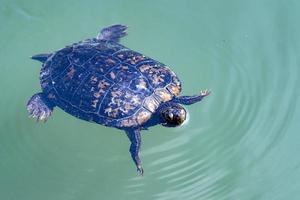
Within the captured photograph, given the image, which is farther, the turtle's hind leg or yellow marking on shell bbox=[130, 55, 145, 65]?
the turtle's hind leg

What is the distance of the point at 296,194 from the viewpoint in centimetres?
424

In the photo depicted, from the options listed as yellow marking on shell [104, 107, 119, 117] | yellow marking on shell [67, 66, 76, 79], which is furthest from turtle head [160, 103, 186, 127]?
yellow marking on shell [67, 66, 76, 79]

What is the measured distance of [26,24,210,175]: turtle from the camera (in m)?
4.20

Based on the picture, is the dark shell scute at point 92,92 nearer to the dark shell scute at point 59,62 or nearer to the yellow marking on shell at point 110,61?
the yellow marking on shell at point 110,61

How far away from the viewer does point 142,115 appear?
423 cm

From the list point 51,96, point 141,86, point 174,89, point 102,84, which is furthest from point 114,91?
point 51,96

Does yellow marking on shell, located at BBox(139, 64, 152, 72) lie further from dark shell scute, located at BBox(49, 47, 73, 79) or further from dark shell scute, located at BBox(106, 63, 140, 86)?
dark shell scute, located at BBox(49, 47, 73, 79)

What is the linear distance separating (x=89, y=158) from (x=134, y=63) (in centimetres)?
113

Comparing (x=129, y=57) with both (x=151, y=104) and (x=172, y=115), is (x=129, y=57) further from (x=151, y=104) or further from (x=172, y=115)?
(x=172, y=115)

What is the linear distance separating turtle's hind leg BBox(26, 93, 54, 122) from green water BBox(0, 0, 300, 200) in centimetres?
27

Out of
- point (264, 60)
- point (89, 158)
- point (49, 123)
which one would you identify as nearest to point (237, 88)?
point (264, 60)

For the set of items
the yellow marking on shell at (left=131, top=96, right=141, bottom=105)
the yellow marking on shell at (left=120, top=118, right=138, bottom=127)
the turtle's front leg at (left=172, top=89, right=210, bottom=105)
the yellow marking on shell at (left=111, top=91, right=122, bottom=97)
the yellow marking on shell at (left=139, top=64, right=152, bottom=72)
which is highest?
the yellow marking on shell at (left=139, top=64, right=152, bottom=72)

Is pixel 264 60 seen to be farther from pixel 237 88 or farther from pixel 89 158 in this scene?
pixel 89 158

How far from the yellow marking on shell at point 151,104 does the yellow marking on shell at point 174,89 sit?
239mm
